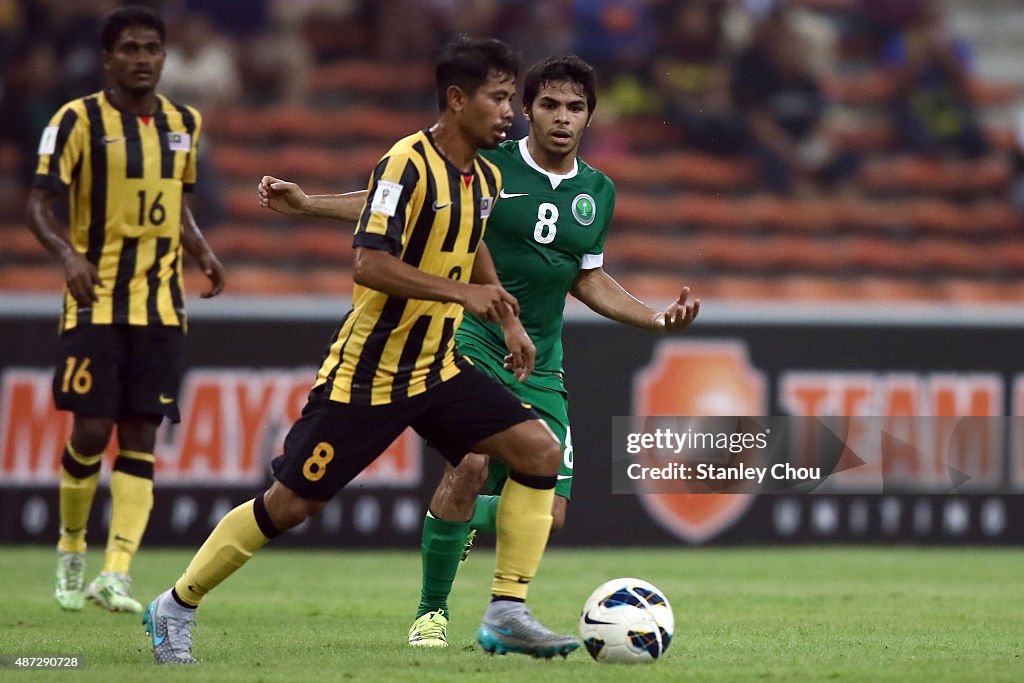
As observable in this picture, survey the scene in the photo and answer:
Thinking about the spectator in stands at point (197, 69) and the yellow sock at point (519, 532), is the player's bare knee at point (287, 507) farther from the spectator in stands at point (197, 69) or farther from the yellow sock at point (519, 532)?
the spectator in stands at point (197, 69)

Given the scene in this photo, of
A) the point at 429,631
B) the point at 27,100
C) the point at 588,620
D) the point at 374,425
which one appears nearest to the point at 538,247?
the point at 374,425

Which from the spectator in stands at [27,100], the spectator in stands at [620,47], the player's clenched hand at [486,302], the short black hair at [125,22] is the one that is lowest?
the player's clenched hand at [486,302]

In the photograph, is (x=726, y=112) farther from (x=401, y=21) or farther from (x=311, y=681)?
(x=311, y=681)

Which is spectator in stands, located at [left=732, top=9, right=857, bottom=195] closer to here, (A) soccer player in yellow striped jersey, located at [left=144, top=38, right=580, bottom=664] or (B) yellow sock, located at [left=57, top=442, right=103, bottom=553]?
(B) yellow sock, located at [left=57, top=442, right=103, bottom=553]

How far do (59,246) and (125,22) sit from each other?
106cm

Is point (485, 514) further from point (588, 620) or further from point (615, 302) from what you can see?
point (588, 620)

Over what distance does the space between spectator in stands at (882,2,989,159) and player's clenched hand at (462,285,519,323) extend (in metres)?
11.2

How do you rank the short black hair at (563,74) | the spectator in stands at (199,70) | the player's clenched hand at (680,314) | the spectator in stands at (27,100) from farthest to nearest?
the spectator in stands at (199,70)
the spectator in stands at (27,100)
the short black hair at (563,74)
the player's clenched hand at (680,314)

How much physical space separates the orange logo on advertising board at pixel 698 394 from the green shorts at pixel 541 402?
4.96 meters

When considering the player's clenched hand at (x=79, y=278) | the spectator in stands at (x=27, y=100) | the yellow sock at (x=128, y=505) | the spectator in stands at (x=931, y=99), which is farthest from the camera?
the spectator in stands at (x=931, y=99)

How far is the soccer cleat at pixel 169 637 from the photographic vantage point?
5457 mm

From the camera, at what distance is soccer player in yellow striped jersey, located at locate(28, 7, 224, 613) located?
7.62m

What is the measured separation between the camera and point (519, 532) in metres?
5.68

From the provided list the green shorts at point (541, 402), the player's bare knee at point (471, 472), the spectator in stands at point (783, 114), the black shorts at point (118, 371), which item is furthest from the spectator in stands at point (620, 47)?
the player's bare knee at point (471, 472)
